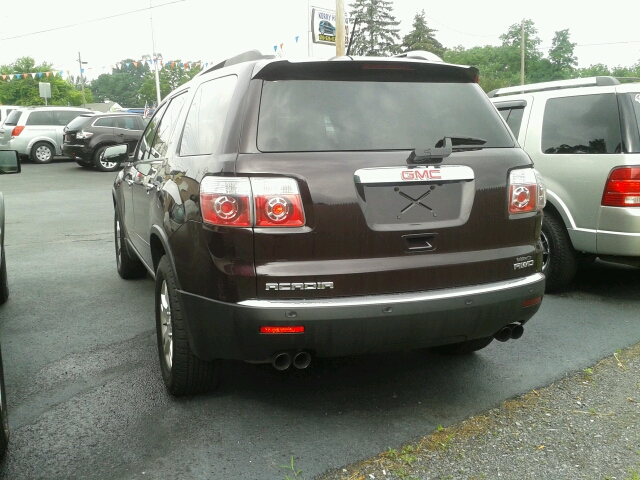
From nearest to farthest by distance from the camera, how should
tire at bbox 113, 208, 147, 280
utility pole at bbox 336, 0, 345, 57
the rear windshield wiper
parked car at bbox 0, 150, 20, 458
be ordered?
parked car at bbox 0, 150, 20, 458 < the rear windshield wiper < tire at bbox 113, 208, 147, 280 < utility pole at bbox 336, 0, 345, 57

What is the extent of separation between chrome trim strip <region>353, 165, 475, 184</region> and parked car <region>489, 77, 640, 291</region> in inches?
101

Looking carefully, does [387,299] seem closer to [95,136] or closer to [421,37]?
[95,136]

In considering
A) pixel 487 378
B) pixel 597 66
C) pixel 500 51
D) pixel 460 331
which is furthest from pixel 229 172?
pixel 597 66

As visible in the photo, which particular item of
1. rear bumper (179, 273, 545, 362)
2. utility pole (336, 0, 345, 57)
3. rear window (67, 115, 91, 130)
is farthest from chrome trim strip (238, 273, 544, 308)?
rear window (67, 115, 91, 130)

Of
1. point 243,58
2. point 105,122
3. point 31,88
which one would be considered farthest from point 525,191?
point 31,88

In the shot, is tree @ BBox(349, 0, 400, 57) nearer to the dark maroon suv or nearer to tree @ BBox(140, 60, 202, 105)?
tree @ BBox(140, 60, 202, 105)

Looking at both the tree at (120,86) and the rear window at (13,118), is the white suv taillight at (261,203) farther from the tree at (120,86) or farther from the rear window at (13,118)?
the tree at (120,86)

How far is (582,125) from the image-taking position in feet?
18.9

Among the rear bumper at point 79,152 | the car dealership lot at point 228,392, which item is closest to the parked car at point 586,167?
the car dealership lot at point 228,392

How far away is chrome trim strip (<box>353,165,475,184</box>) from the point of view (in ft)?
10.3


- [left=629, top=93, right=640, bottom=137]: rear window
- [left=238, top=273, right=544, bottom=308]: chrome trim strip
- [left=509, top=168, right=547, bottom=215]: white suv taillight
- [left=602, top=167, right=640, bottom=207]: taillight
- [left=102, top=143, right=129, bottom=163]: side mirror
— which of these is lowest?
[left=238, top=273, right=544, bottom=308]: chrome trim strip

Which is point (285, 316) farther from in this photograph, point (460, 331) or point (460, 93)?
point (460, 93)

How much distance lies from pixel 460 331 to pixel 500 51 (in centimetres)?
10118

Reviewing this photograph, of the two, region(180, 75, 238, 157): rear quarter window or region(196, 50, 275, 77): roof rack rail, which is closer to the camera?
region(180, 75, 238, 157): rear quarter window
